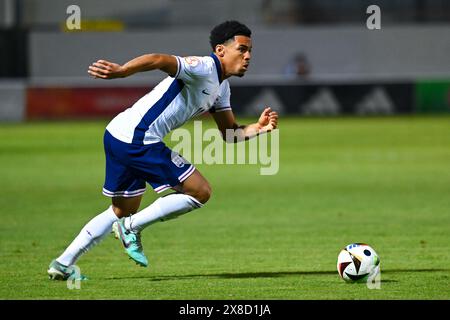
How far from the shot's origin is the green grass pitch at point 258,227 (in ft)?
28.7

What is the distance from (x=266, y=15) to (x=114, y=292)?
119 ft

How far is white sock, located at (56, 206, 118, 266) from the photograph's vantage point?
9062 millimetres

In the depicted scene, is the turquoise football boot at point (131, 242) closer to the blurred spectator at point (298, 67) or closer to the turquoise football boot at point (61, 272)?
the turquoise football boot at point (61, 272)

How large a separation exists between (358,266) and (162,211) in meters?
1.77

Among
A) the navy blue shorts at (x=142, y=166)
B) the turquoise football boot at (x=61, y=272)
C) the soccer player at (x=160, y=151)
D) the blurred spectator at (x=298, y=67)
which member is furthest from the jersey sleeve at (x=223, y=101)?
the blurred spectator at (x=298, y=67)

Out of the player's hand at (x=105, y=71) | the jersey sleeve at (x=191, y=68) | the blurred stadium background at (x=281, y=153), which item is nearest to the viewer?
the player's hand at (x=105, y=71)

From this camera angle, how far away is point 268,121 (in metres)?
9.28

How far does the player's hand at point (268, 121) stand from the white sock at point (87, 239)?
1589 millimetres


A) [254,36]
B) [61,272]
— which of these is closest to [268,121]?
[61,272]

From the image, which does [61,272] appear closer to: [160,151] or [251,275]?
[160,151]

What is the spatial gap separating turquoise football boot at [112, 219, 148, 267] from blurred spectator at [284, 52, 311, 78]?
3244 cm

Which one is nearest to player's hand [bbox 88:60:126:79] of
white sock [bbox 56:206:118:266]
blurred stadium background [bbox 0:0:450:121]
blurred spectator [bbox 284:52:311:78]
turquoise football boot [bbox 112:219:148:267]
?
turquoise football boot [bbox 112:219:148:267]

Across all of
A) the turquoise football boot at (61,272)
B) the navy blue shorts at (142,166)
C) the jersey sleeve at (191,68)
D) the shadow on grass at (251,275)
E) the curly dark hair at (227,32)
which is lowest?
the shadow on grass at (251,275)
